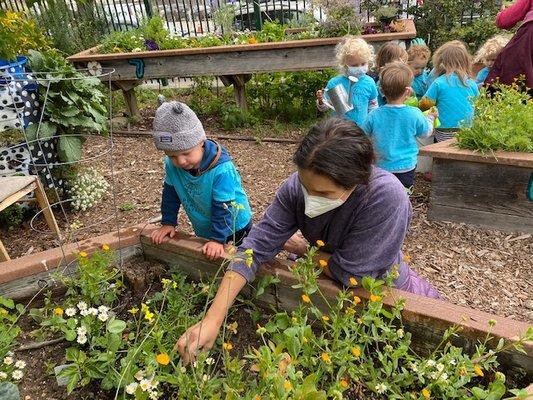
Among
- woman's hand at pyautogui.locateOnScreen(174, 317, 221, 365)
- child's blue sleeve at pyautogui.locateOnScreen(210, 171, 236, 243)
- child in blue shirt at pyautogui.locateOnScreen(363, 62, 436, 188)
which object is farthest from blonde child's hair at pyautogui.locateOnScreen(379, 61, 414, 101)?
woman's hand at pyautogui.locateOnScreen(174, 317, 221, 365)

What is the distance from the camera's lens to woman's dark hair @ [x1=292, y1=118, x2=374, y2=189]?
150cm

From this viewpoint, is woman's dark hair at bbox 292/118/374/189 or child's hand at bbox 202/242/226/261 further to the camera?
child's hand at bbox 202/242/226/261

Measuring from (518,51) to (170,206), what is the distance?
3534mm

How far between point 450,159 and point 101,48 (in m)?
5.58

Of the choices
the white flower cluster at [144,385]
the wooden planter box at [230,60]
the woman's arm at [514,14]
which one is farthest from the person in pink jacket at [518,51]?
the white flower cluster at [144,385]

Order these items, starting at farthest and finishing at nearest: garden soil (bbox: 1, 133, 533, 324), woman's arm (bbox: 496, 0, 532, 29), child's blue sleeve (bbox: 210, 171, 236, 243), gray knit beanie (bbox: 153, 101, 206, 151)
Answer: woman's arm (bbox: 496, 0, 532, 29) → garden soil (bbox: 1, 133, 533, 324) → child's blue sleeve (bbox: 210, 171, 236, 243) → gray knit beanie (bbox: 153, 101, 206, 151)

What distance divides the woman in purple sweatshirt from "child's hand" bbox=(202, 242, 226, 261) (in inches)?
8.4

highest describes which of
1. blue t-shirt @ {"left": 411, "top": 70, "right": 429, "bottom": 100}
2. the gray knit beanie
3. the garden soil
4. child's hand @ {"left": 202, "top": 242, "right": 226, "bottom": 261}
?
the gray knit beanie

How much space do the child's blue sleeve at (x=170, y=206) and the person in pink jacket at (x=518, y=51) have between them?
10.4 ft

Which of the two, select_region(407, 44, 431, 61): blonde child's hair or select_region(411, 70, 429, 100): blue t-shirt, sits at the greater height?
select_region(407, 44, 431, 61): blonde child's hair

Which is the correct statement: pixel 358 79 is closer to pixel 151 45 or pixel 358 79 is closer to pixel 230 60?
pixel 230 60

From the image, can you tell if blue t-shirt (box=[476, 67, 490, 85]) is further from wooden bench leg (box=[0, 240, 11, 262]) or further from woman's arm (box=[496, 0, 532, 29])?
wooden bench leg (box=[0, 240, 11, 262])

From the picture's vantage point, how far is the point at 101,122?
3.90 metres

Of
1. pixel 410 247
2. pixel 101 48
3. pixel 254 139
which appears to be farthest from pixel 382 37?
pixel 101 48
